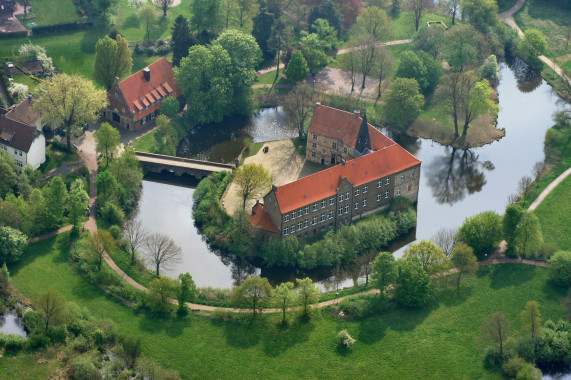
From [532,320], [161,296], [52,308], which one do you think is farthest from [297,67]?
[52,308]

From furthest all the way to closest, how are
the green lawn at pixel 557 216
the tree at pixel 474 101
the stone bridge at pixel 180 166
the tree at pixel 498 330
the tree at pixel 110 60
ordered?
the tree at pixel 110 60
the tree at pixel 474 101
the stone bridge at pixel 180 166
the green lawn at pixel 557 216
the tree at pixel 498 330

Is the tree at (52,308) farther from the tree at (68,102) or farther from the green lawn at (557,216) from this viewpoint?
the green lawn at (557,216)

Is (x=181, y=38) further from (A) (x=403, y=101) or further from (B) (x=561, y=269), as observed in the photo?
(B) (x=561, y=269)

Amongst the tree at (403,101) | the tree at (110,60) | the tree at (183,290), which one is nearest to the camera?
the tree at (183,290)

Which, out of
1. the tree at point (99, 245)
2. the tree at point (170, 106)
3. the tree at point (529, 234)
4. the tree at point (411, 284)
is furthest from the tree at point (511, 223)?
the tree at point (170, 106)

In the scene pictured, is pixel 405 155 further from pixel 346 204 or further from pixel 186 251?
pixel 186 251

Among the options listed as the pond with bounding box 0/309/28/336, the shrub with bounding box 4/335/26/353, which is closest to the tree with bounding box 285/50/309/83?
the pond with bounding box 0/309/28/336

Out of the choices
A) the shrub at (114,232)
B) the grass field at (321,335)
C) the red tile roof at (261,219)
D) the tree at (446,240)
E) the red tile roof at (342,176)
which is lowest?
the grass field at (321,335)
